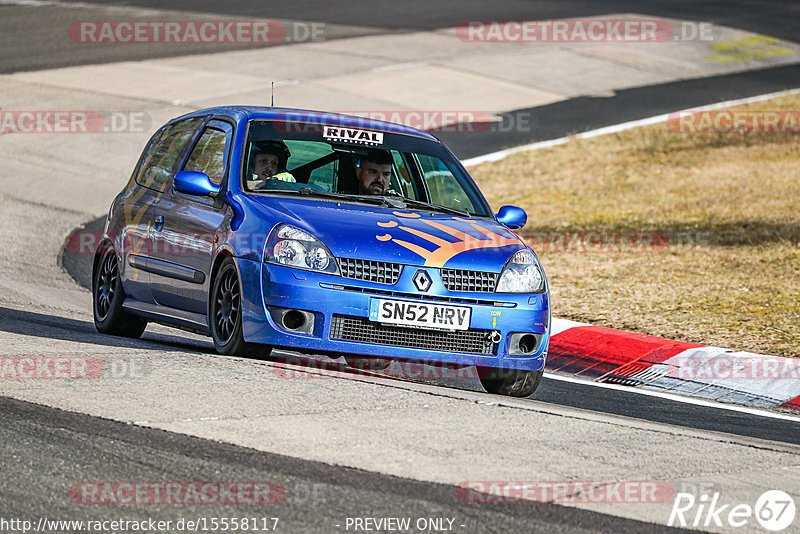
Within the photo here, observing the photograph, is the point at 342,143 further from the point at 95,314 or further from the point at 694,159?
the point at 694,159

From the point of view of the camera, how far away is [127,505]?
186 inches

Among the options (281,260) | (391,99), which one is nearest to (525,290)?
(281,260)

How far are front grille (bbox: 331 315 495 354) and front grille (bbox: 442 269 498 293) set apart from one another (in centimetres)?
25

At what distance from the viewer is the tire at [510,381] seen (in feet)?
25.7

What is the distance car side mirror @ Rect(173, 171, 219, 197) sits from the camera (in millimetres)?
7973

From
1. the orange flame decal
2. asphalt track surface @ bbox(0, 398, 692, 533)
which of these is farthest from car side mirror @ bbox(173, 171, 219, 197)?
asphalt track surface @ bbox(0, 398, 692, 533)

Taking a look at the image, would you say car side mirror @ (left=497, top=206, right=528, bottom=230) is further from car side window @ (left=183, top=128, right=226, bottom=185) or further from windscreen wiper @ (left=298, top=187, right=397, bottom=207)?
car side window @ (left=183, top=128, right=226, bottom=185)

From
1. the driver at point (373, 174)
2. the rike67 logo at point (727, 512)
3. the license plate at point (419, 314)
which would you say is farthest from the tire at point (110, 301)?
the rike67 logo at point (727, 512)

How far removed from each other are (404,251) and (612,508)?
99.5 inches

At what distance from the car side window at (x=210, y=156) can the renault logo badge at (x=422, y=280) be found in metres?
1.63

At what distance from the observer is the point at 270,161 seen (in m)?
8.25

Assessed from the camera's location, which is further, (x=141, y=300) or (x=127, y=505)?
(x=141, y=300)

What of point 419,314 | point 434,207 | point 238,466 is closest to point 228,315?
point 419,314

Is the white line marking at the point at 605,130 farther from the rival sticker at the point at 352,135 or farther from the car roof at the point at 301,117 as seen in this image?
the rival sticker at the point at 352,135
